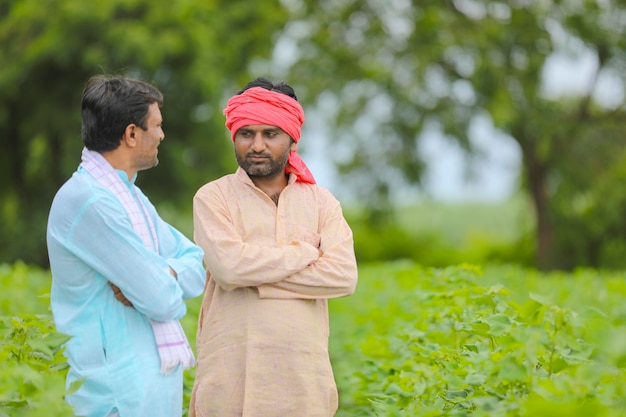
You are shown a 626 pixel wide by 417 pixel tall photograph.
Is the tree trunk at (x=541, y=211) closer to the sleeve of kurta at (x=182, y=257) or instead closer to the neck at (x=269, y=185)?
the neck at (x=269, y=185)

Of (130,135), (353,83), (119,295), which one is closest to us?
(119,295)

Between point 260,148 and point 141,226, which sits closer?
point 141,226

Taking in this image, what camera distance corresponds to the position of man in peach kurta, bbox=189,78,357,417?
387 cm

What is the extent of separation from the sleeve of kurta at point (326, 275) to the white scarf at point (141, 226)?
0.38 meters

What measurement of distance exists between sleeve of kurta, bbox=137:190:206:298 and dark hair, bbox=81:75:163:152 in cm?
29

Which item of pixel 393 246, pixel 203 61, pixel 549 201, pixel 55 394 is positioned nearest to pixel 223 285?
pixel 55 394

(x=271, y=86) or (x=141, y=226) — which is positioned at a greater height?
(x=271, y=86)

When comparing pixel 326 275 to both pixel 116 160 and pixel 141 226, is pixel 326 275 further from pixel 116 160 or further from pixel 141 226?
pixel 116 160

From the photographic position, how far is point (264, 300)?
155 inches

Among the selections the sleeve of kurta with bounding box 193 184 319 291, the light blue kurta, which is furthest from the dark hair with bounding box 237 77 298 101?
the light blue kurta

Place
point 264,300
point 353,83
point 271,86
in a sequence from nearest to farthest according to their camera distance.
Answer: point 264,300
point 271,86
point 353,83

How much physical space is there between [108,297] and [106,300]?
0.5 inches

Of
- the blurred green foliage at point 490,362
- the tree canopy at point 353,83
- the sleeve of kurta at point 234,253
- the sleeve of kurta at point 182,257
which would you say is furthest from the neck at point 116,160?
the tree canopy at point 353,83

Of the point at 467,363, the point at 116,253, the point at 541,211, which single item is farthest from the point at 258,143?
the point at 541,211
